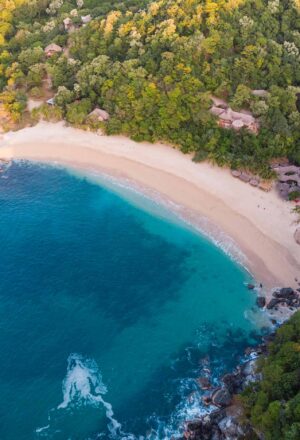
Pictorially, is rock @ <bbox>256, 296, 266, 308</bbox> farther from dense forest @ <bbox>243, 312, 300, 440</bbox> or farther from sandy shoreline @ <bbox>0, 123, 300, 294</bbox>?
dense forest @ <bbox>243, 312, 300, 440</bbox>

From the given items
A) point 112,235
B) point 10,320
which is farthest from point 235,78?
point 10,320

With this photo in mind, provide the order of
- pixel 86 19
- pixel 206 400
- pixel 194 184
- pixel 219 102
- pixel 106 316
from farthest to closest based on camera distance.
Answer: pixel 86 19, pixel 219 102, pixel 194 184, pixel 106 316, pixel 206 400

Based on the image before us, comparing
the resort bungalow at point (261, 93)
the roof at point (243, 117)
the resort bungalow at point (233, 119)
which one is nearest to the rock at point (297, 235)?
the resort bungalow at point (233, 119)

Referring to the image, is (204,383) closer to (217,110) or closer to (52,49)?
(217,110)

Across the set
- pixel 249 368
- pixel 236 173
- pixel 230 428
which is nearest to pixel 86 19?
pixel 236 173

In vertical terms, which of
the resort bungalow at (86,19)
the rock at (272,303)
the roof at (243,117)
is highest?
the roof at (243,117)

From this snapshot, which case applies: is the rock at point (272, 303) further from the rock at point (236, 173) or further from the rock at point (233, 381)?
the rock at point (236, 173)
